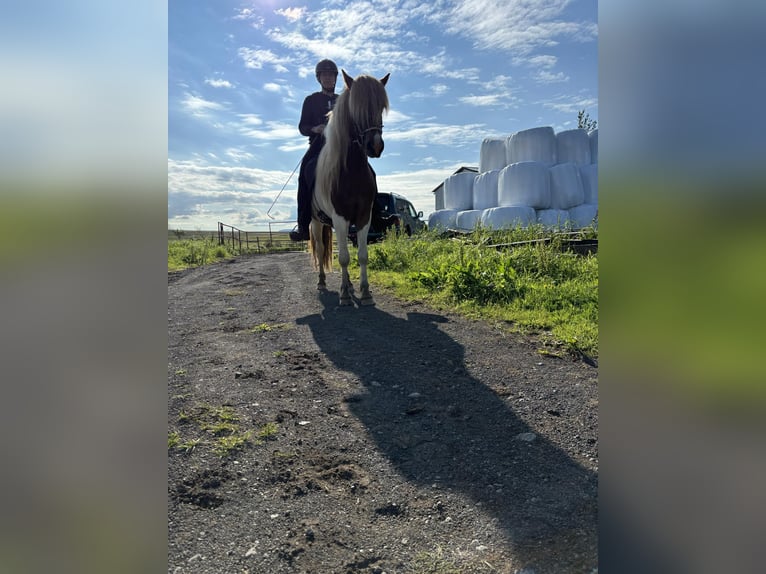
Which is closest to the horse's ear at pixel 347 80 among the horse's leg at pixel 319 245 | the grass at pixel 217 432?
the horse's leg at pixel 319 245

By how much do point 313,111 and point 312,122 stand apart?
150 millimetres

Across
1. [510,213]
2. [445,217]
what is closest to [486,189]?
[445,217]

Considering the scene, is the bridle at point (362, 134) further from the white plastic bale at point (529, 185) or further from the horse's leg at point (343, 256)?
the white plastic bale at point (529, 185)

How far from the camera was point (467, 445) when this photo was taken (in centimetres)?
204

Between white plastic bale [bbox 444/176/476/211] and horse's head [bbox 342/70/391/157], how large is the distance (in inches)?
934

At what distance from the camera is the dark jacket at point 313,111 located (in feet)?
20.5

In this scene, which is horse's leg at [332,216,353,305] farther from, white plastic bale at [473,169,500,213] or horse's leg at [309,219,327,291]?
white plastic bale at [473,169,500,213]

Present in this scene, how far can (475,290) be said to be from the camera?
5145 millimetres

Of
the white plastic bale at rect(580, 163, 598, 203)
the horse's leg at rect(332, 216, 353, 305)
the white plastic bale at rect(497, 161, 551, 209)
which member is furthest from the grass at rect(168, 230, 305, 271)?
the white plastic bale at rect(580, 163, 598, 203)

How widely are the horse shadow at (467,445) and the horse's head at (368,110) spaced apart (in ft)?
7.53

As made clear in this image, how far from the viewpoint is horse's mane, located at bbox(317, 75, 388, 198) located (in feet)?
15.6
